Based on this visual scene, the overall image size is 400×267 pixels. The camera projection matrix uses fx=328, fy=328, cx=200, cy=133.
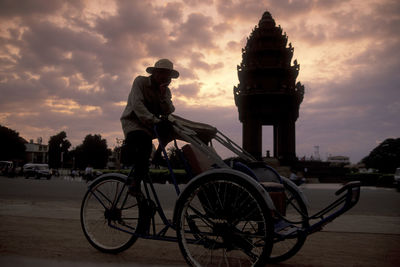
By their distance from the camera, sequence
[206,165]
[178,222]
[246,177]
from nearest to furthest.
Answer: [246,177], [178,222], [206,165]

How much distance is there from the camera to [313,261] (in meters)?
3.52

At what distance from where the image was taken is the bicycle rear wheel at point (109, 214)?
367cm

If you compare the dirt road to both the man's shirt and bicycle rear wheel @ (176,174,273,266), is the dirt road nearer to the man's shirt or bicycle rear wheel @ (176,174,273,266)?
bicycle rear wheel @ (176,174,273,266)

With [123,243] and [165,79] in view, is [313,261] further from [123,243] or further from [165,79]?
[165,79]

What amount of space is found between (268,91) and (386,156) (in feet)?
216

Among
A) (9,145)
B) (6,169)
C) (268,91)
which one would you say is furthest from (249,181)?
(9,145)

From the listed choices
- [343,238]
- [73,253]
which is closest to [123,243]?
[73,253]

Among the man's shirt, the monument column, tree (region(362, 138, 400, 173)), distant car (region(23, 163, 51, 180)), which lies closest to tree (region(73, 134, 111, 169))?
distant car (region(23, 163, 51, 180))

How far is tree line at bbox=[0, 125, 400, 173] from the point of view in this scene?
71.4m

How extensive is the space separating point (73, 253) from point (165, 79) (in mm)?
2140

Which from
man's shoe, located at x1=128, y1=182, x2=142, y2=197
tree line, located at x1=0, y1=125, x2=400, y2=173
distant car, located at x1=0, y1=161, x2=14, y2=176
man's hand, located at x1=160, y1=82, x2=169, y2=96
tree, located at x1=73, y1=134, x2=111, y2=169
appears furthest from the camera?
tree, located at x1=73, y1=134, x2=111, y2=169

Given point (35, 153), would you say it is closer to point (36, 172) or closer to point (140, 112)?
point (36, 172)

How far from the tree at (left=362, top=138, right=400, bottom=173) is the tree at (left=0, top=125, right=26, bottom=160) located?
86725mm

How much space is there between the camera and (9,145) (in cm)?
7075
